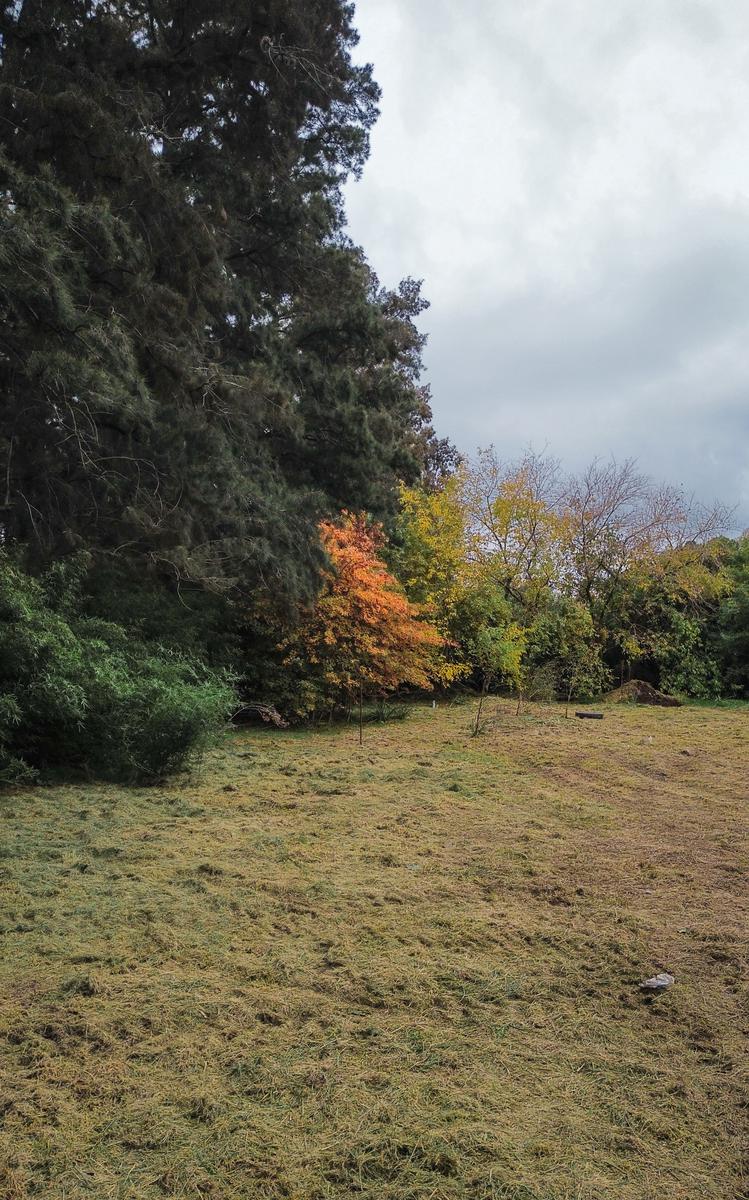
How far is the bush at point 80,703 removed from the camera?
604 cm

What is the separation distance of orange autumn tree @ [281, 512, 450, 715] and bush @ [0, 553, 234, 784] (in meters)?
2.70

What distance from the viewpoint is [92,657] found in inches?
272

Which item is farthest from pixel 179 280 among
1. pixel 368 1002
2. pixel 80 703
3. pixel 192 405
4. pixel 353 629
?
pixel 368 1002

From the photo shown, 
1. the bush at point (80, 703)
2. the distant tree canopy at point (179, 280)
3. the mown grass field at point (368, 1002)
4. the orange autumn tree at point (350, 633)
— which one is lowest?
the mown grass field at point (368, 1002)

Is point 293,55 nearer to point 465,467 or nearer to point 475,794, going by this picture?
point 475,794

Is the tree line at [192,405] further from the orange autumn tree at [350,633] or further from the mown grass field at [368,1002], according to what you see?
the mown grass field at [368,1002]

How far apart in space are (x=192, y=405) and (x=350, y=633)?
3660 mm

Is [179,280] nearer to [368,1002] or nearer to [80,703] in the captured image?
[80,703]

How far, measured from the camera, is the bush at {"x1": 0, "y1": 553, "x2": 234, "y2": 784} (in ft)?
19.8

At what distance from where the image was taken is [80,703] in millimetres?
6184

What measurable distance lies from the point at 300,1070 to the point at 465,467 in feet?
46.4

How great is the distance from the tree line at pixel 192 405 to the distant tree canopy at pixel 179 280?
0.03 metres

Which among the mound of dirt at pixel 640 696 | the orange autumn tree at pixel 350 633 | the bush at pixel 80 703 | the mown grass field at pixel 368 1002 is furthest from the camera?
the mound of dirt at pixel 640 696

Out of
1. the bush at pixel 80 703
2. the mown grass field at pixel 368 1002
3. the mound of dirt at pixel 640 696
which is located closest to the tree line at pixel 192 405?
the bush at pixel 80 703
